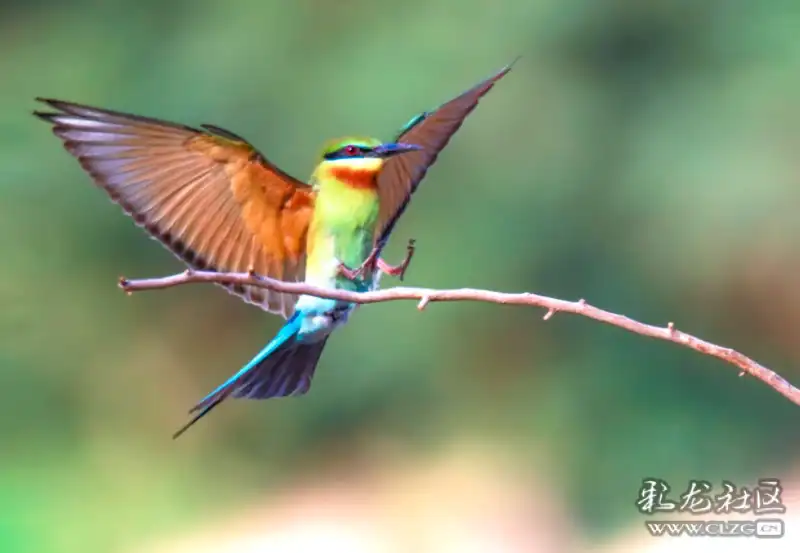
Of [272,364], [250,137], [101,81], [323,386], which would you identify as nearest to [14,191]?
[101,81]

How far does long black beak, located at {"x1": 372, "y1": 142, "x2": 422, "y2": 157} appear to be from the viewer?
4.08ft

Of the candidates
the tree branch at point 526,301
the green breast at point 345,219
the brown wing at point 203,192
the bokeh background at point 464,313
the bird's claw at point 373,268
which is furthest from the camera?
the bokeh background at point 464,313

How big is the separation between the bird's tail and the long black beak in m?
0.21

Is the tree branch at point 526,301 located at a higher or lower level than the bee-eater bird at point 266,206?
lower

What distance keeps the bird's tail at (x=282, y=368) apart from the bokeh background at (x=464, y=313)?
6.17ft

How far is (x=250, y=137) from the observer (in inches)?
142

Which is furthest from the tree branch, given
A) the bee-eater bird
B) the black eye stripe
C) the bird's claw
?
→ the black eye stripe

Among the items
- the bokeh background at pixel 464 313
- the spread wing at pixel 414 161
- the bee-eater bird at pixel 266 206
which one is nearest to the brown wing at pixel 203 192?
the bee-eater bird at pixel 266 206

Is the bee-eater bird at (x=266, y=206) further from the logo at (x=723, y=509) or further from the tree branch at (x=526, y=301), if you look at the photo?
the logo at (x=723, y=509)

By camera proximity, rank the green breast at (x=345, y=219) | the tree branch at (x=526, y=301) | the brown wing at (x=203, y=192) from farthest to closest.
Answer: the green breast at (x=345, y=219) < the brown wing at (x=203, y=192) < the tree branch at (x=526, y=301)

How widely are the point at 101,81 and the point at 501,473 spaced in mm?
1722

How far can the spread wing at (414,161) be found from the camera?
4.57ft

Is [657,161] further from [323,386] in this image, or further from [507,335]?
[323,386]

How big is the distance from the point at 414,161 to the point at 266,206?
0.66 feet
